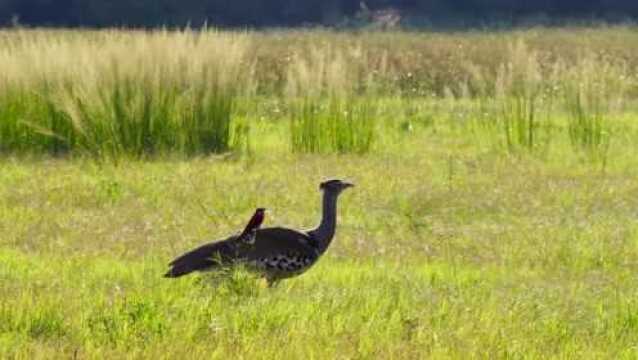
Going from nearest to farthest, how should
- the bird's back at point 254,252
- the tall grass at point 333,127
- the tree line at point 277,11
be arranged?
the bird's back at point 254,252
the tall grass at point 333,127
the tree line at point 277,11

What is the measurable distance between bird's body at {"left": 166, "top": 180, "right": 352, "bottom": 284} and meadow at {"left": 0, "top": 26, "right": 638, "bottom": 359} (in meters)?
0.12

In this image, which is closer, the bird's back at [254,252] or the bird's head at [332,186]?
the bird's back at [254,252]

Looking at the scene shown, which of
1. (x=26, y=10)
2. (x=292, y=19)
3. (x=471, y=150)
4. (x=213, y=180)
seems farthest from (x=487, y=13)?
(x=213, y=180)

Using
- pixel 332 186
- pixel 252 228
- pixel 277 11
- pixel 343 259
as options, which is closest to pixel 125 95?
pixel 343 259

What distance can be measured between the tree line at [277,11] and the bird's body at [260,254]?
51096mm

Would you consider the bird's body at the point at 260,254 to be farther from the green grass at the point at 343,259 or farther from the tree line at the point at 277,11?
the tree line at the point at 277,11

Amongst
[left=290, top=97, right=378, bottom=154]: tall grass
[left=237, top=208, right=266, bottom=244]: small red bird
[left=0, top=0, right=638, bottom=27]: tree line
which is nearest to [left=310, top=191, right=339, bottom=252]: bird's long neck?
[left=237, top=208, right=266, bottom=244]: small red bird

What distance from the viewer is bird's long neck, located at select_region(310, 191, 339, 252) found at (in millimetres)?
8359

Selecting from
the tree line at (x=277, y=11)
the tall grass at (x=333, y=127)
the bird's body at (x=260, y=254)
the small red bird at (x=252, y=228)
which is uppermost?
the small red bird at (x=252, y=228)

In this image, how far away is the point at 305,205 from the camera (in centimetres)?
1220

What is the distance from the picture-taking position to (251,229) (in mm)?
7789

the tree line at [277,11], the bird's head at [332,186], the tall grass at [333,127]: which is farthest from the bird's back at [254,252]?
the tree line at [277,11]

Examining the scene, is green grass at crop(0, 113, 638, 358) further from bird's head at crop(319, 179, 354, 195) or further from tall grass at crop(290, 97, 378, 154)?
bird's head at crop(319, 179, 354, 195)

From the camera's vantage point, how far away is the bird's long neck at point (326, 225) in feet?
27.4
